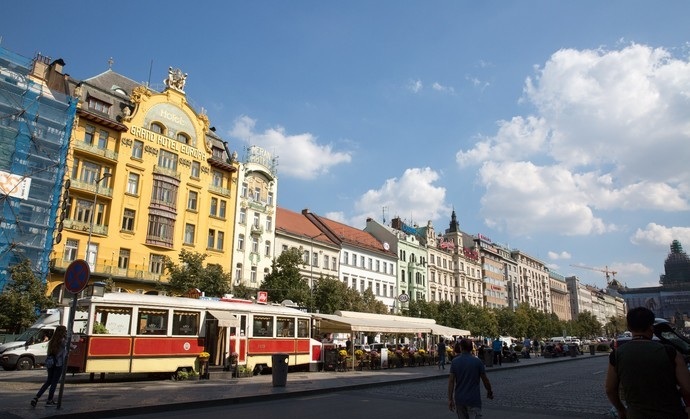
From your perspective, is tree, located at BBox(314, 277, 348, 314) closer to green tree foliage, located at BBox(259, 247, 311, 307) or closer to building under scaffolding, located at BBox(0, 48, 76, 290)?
green tree foliage, located at BBox(259, 247, 311, 307)

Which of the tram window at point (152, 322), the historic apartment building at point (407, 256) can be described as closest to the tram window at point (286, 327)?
the tram window at point (152, 322)

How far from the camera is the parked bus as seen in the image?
59.2 ft

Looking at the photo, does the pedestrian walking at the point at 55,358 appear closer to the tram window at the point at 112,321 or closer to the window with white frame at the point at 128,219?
the tram window at the point at 112,321

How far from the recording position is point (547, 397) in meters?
16.3

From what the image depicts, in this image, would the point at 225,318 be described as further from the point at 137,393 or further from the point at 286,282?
the point at 286,282

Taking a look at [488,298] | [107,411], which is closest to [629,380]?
[107,411]

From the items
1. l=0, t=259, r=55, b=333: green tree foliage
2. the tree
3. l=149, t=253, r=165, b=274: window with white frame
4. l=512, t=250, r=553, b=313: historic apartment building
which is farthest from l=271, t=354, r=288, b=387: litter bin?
l=512, t=250, r=553, b=313: historic apartment building

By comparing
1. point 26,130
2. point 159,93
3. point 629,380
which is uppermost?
point 159,93

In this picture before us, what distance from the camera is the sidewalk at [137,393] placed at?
11.5 metres

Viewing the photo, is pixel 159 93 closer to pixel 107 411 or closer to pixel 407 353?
pixel 407 353

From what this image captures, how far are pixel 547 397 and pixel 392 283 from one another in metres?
55.1

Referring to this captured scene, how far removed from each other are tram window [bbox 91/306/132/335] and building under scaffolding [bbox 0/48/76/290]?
1968 cm

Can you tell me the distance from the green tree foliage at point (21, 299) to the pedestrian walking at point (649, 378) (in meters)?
33.8

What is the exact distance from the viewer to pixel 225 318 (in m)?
21.2
